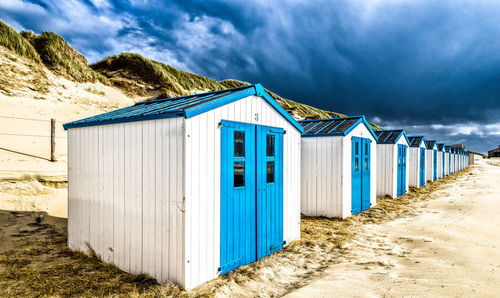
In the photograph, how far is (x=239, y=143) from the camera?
4.70 m

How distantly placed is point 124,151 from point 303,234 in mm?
4501

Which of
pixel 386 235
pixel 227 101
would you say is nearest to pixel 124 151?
pixel 227 101

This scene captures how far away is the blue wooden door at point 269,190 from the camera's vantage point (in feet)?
16.7

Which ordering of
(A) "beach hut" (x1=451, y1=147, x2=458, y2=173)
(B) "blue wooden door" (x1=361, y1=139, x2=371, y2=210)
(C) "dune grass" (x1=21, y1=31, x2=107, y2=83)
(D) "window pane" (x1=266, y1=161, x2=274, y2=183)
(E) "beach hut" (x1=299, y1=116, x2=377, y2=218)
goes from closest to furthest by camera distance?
(D) "window pane" (x1=266, y1=161, x2=274, y2=183) → (E) "beach hut" (x1=299, y1=116, x2=377, y2=218) → (B) "blue wooden door" (x1=361, y1=139, x2=371, y2=210) → (C) "dune grass" (x1=21, y1=31, x2=107, y2=83) → (A) "beach hut" (x1=451, y1=147, x2=458, y2=173)

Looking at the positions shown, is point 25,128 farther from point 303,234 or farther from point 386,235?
point 386,235

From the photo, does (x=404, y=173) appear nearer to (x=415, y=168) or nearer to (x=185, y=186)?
(x=415, y=168)

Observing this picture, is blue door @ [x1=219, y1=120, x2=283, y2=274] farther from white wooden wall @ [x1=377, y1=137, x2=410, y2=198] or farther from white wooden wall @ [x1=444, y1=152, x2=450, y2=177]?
white wooden wall @ [x1=444, y1=152, x2=450, y2=177]

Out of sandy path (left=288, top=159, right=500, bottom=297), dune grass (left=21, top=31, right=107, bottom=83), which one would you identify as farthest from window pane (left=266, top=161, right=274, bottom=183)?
dune grass (left=21, top=31, right=107, bottom=83)

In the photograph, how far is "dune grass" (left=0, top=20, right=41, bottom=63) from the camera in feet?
52.3

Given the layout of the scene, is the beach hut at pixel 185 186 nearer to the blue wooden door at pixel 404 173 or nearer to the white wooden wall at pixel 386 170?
the white wooden wall at pixel 386 170

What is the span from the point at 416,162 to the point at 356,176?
33.3 ft

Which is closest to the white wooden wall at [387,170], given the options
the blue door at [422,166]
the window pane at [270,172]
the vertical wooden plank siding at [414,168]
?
the vertical wooden plank siding at [414,168]

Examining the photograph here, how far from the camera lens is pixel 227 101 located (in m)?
4.40

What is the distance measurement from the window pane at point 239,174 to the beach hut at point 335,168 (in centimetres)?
490
